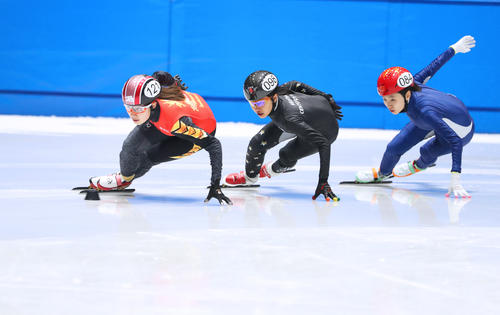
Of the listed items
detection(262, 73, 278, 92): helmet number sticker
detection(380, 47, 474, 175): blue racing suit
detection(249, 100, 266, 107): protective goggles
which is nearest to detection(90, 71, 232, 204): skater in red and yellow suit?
detection(249, 100, 266, 107): protective goggles

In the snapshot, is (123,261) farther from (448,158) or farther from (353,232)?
(448,158)

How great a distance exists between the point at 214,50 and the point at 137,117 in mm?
6465

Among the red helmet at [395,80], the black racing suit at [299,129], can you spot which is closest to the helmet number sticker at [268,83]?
the black racing suit at [299,129]

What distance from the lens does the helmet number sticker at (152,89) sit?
12.4 ft

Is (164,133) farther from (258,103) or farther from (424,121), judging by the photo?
(424,121)

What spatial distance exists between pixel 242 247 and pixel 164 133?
5.25 ft

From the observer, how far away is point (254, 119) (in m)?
10.4

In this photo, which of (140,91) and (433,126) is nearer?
(140,91)

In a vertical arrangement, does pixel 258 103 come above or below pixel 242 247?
above

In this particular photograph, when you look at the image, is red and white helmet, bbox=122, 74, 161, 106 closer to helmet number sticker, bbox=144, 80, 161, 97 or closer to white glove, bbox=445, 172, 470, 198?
helmet number sticker, bbox=144, 80, 161, 97

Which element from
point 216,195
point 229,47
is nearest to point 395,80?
point 216,195

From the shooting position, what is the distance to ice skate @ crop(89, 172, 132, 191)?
14.3ft

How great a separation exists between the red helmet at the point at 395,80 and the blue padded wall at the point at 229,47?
18.8 feet

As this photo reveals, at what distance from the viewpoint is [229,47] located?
33.4 ft
